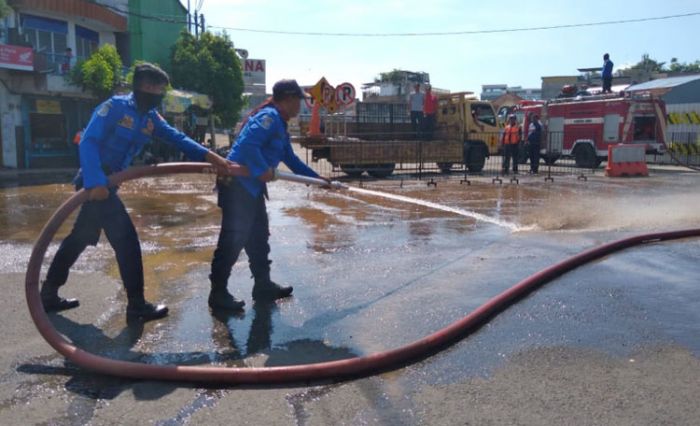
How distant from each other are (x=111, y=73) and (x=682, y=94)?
23534 millimetres

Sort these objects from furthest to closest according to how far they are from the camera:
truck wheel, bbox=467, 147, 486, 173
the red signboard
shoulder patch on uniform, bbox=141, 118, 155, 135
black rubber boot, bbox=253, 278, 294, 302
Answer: the red signboard, truck wheel, bbox=467, 147, 486, 173, black rubber boot, bbox=253, 278, 294, 302, shoulder patch on uniform, bbox=141, 118, 155, 135

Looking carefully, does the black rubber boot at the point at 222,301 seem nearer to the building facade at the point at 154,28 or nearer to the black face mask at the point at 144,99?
the black face mask at the point at 144,99

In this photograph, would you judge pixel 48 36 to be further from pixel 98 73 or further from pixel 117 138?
pixel 117 138

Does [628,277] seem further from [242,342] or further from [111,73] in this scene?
[111,73]

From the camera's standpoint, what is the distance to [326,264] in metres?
6.62

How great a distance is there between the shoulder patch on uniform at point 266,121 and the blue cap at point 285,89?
268 mm

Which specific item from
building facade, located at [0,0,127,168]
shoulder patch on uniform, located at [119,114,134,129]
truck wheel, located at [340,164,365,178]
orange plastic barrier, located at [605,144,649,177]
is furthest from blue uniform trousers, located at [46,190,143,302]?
building facade, located at [0,0,127,168]

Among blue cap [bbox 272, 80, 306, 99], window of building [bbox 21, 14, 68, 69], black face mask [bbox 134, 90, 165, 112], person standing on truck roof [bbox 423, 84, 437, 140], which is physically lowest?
black face mask [bbox 134, 90, 165, 112]

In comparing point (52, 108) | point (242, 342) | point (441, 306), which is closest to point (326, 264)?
point (441, 306)

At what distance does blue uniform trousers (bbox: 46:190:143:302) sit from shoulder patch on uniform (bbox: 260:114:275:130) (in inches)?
47.1

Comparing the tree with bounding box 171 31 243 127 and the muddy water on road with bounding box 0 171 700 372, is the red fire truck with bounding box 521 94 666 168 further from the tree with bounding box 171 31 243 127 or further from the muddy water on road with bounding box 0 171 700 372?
the tree with bounding box 171 31 243 127

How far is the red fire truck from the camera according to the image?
21312mm

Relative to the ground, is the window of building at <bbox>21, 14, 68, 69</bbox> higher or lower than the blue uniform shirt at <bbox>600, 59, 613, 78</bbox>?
higher

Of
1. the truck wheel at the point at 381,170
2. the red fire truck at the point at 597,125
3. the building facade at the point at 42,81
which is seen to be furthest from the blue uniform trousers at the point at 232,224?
the building facade at the point at 42,81
